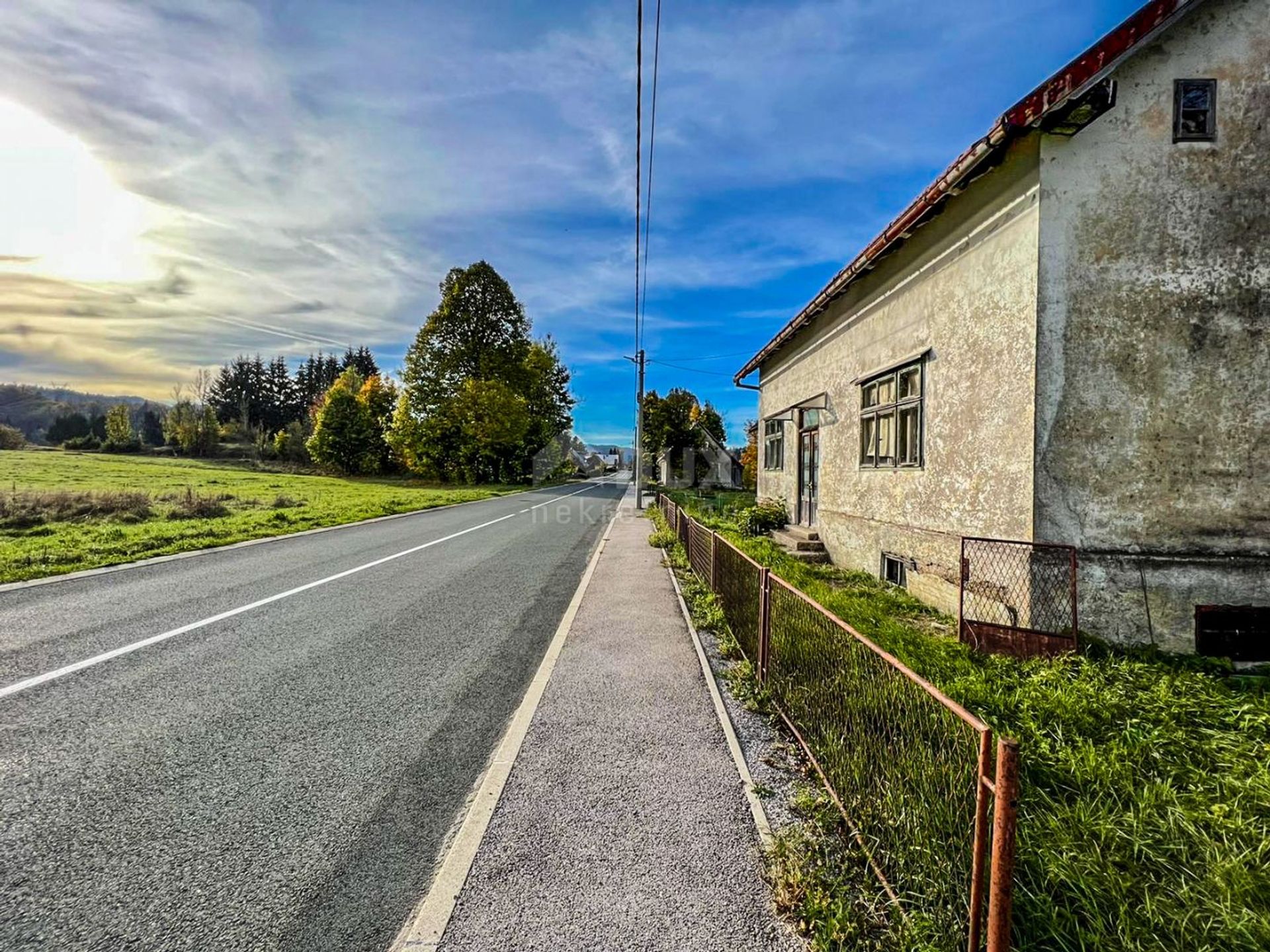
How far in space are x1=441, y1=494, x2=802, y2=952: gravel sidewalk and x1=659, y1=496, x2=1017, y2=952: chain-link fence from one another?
0.51 m

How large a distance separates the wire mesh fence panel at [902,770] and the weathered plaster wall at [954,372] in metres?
3.42

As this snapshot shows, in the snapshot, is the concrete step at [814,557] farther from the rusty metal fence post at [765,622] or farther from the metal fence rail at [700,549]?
the rusty metal fence post at [765,622]

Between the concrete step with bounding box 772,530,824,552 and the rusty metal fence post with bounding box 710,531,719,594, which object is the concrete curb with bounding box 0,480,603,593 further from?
the concrete step with bounding box 772,530,824,552

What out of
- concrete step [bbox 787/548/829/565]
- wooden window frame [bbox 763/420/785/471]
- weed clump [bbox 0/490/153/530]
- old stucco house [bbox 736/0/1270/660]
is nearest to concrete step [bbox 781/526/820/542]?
concrete step [bbox 787/548/829/565]

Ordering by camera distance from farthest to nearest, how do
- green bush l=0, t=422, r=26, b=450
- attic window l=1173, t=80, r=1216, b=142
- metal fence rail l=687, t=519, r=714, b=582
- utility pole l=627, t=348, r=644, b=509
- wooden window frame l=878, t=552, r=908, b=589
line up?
green bush l=0, t=422, r=26, b=450 < utility pole l=627, t=348, r=644, b=509 < wooden window frame l=878, t=552, r=908, b=589 < metal fence rail l=687, t=519, r=714, b=582 < attic window l=1173, t=80, r=1216, b=142

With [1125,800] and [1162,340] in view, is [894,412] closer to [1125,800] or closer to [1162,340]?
[1162,340]

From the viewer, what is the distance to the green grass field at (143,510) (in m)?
9.97

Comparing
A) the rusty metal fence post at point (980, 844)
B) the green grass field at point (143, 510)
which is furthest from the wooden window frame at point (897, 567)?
the green grass field at point (143, 510)

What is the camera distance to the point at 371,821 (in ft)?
8.90

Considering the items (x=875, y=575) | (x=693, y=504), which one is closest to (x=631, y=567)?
(x=875, y=575)

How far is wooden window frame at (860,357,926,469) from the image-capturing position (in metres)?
7.18

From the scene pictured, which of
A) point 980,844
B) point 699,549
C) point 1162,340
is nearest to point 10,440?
point 699,549

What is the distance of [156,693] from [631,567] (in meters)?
6.64

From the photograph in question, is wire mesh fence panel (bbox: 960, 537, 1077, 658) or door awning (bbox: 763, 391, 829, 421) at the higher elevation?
door awning (bbox: 763, 391, 829, 421)
